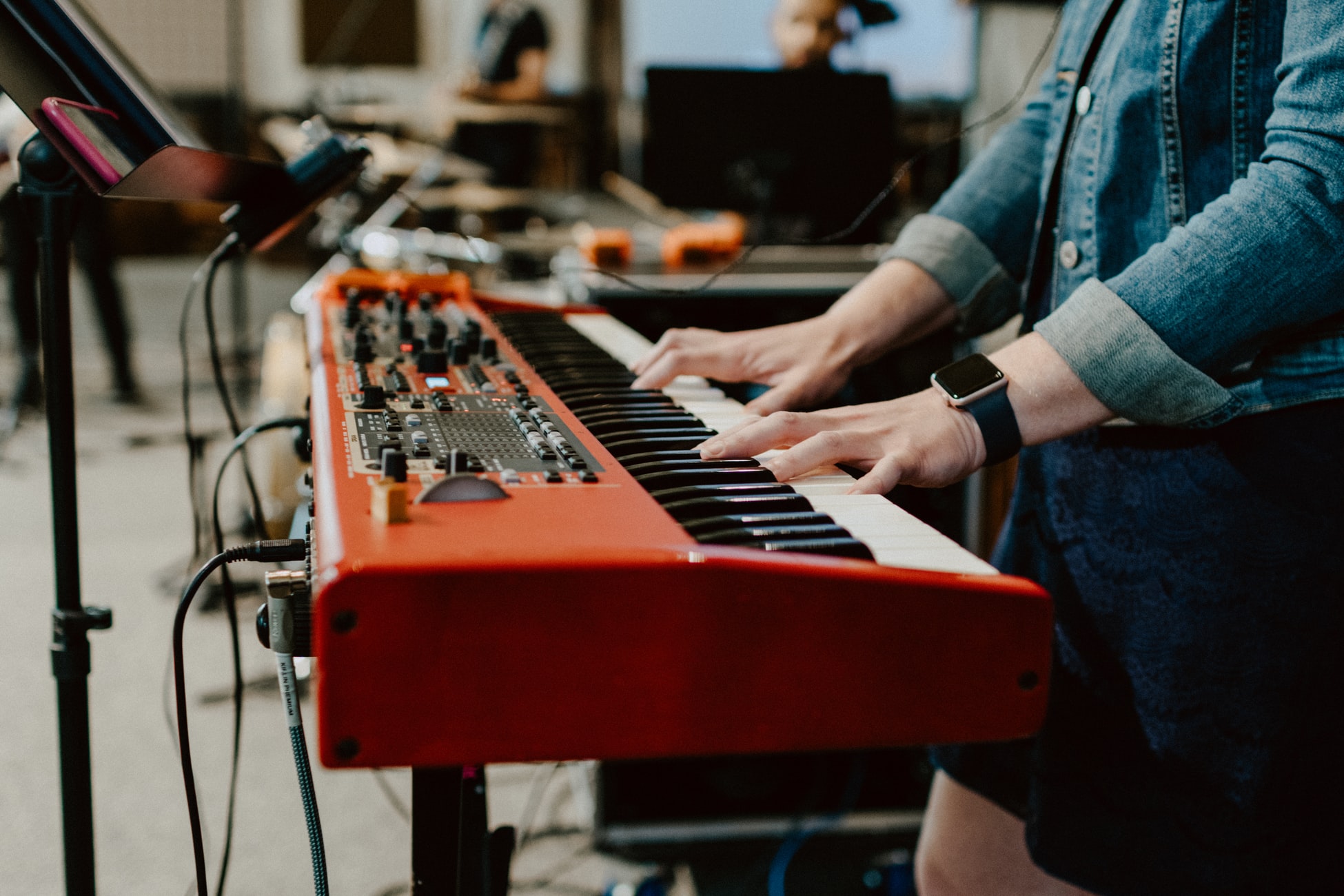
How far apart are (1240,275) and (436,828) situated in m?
0.64

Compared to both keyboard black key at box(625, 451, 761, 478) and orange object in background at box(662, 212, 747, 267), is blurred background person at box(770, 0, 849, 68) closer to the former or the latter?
orange object in background at box(662, 212, 747, 267)

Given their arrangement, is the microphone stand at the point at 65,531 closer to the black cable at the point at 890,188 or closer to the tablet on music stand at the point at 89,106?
the tablet on music stand at the point at 89,106

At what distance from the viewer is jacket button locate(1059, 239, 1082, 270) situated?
97 cm

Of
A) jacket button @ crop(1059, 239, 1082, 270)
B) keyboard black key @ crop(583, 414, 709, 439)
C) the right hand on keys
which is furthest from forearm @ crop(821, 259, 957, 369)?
keyboard black key @ crop(583, 414, 709, 439)

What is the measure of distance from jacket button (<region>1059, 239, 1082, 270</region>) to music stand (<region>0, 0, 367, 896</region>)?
75cm

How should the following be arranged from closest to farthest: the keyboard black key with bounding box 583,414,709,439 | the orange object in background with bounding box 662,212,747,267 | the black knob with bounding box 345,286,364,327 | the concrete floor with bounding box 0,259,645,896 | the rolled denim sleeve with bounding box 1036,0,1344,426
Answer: the rolled denim sleeve with bounding box 1036,0,1344,426 < the keyboard black key with bounding box 583,414,709,439 < the black knob with bounding box 345,286,364,327 < the concrete floor with bounding box 0,259,645,896 < the orange object in background with bounding box 662,212,747,267

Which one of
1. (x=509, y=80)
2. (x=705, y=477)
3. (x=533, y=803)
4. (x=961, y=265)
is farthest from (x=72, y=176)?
(x=509, y=80)

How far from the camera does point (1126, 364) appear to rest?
0.75 m

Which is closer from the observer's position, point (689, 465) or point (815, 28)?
point (689, 465)

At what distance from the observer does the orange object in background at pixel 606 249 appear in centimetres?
204

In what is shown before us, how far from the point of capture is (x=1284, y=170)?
2.40 ft

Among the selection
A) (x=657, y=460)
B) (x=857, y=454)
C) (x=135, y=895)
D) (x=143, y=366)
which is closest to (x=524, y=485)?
(x=657, y=460)

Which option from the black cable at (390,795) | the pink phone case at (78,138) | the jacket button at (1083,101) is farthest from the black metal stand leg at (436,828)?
the black cable at (390,795)

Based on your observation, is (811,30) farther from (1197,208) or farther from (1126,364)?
(1126,364)
